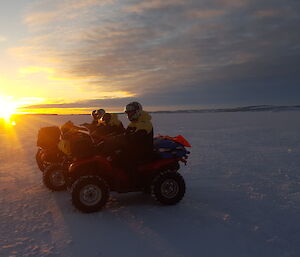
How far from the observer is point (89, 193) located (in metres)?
4.77

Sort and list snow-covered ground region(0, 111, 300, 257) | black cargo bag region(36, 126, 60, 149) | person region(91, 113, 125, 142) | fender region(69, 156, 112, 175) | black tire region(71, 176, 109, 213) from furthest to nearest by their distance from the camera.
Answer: person region(91, 113, 125, 142) → black cargo bag region(36, 126, 60, 149) → fender region(69, 156, 112, 175) → black tire region(71, 176, 109, 213) → snow-covered ground region(0, 111, 300, 257)

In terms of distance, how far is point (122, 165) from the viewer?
→ 5.09 m

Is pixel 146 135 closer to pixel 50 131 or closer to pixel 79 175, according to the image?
pixel 79 175

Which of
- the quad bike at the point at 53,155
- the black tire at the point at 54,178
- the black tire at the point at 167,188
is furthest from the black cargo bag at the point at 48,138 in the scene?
the black tire at the point at 167,188

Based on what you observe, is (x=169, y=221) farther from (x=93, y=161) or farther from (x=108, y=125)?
(x=108, y=125)

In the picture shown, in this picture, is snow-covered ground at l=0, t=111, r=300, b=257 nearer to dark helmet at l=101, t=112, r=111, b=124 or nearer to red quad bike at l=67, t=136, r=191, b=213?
red quad bike at l=67, t=136, r=191, b=213

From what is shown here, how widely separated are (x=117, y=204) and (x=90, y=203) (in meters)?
0.65

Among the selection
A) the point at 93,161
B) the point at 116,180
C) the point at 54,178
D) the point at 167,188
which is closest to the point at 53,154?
the point at 54,178

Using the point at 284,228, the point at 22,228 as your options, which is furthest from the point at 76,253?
the point at 284,228

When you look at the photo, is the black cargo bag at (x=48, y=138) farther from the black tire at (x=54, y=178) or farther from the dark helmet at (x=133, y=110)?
the dark helmet at (x=133, y=110)

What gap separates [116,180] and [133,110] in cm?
125

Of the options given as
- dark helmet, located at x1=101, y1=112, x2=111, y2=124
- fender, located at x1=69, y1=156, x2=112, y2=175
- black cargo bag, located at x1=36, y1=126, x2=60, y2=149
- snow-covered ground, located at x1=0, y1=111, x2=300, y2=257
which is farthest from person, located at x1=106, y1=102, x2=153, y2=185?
dark helmet, located at x1=101, y1=112, x2=111, y2=124

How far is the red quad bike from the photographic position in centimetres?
472

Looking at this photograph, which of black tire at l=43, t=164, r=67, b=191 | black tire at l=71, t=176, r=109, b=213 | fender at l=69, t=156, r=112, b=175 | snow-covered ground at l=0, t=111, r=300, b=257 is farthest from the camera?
black tire at l=43, t=164, r=67, b=191
